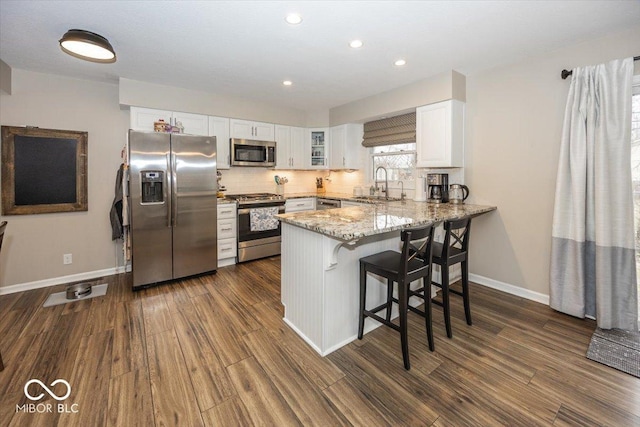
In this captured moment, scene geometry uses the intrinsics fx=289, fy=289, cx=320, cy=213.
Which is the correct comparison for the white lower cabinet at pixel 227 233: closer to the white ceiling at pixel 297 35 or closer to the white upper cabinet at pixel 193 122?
the white upper cabinet at pixel 193 122

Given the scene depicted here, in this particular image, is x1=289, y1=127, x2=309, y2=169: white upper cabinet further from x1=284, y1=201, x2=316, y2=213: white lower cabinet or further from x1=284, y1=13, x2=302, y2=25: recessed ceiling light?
x1=284, y1=13, x2=302, y2=25: recessed ceiling light

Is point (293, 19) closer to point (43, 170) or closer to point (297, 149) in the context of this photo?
point (297, 149)

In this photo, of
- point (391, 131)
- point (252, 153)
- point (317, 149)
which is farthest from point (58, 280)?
point (391, 131)

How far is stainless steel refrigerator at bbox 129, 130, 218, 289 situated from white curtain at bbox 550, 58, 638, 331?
12.4 ft

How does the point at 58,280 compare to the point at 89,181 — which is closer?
the point at 58,280

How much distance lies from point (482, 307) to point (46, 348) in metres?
3.74

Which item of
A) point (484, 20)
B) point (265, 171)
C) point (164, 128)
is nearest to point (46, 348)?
point (164, 128)

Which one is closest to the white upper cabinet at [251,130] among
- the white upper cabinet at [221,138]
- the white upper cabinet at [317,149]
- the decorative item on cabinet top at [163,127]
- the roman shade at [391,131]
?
the white upper cabinet at [221,138]

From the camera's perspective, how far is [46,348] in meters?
2.18

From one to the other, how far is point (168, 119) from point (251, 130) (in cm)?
120


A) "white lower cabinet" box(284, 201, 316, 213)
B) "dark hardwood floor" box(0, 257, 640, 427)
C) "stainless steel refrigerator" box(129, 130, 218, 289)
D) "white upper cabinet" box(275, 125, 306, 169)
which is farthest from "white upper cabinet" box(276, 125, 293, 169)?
"dark hardwood floor" box(0, 257, 640, 427)

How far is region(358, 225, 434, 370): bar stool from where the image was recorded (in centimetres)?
189

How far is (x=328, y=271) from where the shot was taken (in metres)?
2.11

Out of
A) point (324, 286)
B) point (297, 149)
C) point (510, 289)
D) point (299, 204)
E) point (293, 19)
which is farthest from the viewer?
point (297, 149)
